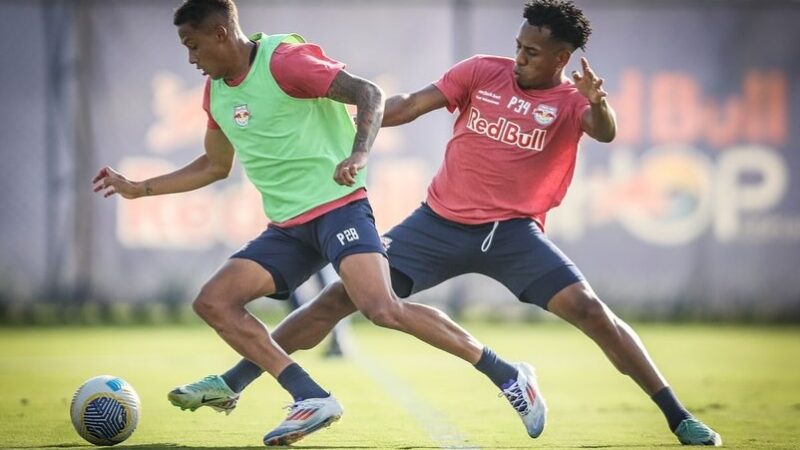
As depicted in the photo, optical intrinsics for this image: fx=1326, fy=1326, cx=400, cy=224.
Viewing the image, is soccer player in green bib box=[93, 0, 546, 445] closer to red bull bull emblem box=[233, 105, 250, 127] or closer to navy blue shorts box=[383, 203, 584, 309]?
red bull bull emblem box=[233, 105, 250, 127]

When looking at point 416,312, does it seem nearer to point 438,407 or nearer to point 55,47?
point 438,407

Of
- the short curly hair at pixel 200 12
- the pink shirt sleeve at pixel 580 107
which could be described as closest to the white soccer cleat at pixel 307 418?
the short curly hair at pixel 200 12

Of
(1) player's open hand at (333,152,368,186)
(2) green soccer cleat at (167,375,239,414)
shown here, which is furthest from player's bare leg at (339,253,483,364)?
(2) green soccer cleat at (167,375,239,414)

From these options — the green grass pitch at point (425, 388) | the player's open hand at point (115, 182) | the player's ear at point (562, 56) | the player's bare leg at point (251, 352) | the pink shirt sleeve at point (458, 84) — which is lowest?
the green grass pitch at point (425, 388)

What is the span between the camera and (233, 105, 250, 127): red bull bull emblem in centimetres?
697

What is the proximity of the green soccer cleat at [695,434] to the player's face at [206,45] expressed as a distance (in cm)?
307

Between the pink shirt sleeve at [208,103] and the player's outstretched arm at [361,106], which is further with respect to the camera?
the pink shirt sleeve at [208,103]

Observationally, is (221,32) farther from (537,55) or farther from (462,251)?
(462,251)

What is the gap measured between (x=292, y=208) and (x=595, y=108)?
1700mm

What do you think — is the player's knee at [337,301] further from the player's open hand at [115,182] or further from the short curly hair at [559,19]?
the short curly hair at [559,19]

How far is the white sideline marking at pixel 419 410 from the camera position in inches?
282

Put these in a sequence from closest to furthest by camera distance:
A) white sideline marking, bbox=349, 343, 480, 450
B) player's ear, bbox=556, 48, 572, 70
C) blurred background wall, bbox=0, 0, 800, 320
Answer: white sideline marking, bbox=349, 343, 480, 450 < player's ear, bbox=556, 48, 572, 70 < blurred background wall, bbox=0, 0, 800, 320

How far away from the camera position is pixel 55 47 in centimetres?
1524

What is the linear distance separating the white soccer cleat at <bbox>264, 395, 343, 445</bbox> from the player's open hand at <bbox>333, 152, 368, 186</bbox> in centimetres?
109
